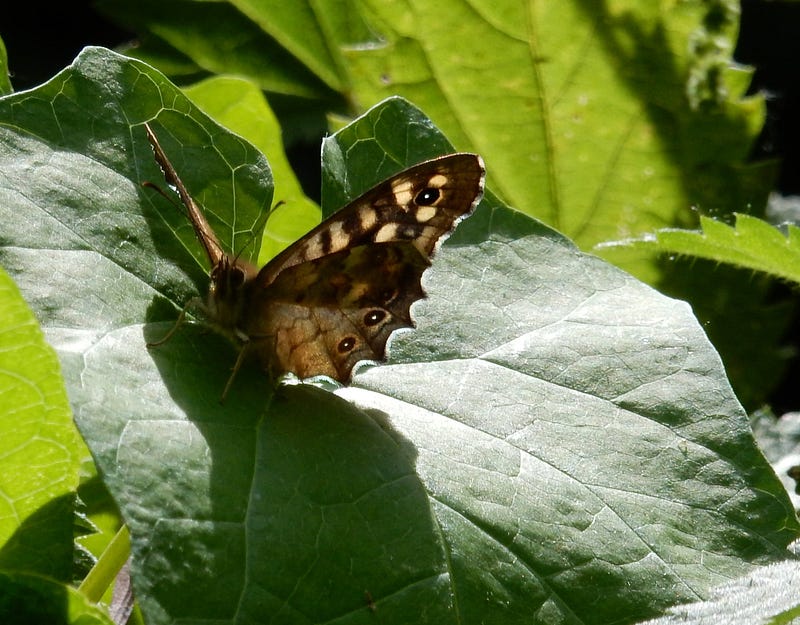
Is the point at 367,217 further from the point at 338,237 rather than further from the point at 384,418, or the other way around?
the point at 384,418

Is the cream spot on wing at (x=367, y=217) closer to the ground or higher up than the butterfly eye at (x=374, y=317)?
higher up

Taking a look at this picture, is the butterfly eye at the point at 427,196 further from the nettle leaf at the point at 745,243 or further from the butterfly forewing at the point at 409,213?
the nettle leaf at the point at 745,243

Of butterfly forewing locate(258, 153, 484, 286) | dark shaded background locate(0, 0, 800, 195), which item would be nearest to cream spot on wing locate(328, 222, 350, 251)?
butterfly forewing locate(258, 153, 484, 286)

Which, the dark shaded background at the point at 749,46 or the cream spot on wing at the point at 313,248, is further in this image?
the dark shaded background at the point at 749,46

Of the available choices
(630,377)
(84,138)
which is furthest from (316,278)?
(630,377)

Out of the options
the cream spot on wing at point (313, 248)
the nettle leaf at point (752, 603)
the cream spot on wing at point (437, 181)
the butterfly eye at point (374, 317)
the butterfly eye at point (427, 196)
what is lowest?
the nettle leaf at point (752, 603)

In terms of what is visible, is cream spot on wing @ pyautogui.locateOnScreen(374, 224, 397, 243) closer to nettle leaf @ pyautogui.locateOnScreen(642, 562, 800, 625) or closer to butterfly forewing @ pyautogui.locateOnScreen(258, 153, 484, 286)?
butterfly forewing @ pyautogui.locateOnScreen(258, 153, 484, 286)

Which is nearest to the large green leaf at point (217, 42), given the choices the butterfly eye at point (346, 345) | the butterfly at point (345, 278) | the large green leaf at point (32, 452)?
the butterfly at point (345, 278)
